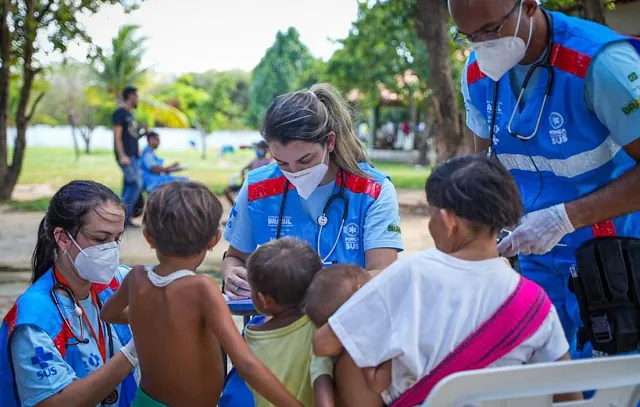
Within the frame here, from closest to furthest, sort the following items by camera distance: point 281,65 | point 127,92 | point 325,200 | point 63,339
Result: point 63,339
point 325,200
point 127,92
point 281,65

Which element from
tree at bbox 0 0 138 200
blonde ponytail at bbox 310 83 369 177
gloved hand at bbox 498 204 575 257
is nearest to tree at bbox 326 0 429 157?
tree at bbox 0 0 138 200

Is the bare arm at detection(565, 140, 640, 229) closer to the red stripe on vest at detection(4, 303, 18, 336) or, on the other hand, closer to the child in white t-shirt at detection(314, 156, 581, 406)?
the child in white t-shirt at detection(314, 156, 581, 406)

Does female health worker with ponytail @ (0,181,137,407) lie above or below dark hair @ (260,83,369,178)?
below

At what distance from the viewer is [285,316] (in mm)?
2195

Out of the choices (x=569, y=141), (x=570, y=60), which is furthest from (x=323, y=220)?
(x=570, y=60)

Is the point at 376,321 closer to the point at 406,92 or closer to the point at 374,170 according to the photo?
the point at 374,170

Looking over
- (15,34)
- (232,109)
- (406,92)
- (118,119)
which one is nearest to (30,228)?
(118,119)

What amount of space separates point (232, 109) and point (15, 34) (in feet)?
156

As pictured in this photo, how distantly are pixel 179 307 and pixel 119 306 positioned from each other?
363 millimetres

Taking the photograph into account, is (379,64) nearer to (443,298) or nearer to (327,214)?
(327,214)

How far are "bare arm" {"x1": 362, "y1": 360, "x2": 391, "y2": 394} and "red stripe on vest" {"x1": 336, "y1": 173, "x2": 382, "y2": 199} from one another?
1.25m

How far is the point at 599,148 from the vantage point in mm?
2354

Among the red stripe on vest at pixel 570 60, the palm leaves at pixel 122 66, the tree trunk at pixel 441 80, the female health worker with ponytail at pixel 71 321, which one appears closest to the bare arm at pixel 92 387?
the female health worker with ponytail at pixel 71 321

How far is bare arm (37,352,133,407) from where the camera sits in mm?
2332
